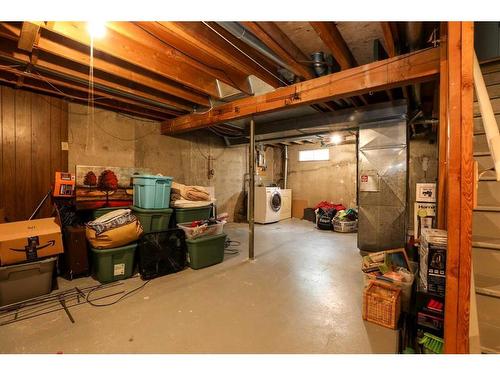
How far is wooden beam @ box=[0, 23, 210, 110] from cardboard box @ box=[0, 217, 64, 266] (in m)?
1.70

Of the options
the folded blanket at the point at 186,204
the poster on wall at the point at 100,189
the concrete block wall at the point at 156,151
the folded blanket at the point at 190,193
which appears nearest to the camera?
the poster on wall at the point at 100,189

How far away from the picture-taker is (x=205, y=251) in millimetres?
3068

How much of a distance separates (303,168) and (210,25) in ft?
19.7

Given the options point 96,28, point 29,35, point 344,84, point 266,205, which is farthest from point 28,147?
point 266,205

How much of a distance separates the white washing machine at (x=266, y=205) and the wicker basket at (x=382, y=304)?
4.36 m

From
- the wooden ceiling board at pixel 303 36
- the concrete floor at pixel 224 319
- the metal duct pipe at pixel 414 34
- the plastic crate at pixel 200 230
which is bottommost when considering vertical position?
the concrete floor at pixel 224 319

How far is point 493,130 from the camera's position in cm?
125

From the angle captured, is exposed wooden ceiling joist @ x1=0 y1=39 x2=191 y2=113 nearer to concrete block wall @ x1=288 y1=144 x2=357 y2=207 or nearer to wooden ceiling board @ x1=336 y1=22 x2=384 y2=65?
wooden ceiling board @ x1=336 y1=22 x2=384 y2=65

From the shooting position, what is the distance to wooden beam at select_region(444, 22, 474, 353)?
1151 mm

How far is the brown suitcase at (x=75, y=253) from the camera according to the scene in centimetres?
261

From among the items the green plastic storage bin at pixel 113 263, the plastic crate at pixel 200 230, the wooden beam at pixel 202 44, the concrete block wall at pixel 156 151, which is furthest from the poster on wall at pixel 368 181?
the concrete block wall at pixel 156 151

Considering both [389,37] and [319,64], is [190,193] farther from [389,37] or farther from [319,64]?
[389,37]

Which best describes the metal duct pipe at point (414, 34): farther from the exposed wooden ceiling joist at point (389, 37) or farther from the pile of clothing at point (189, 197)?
the pile of clothing at point (189, 197)
